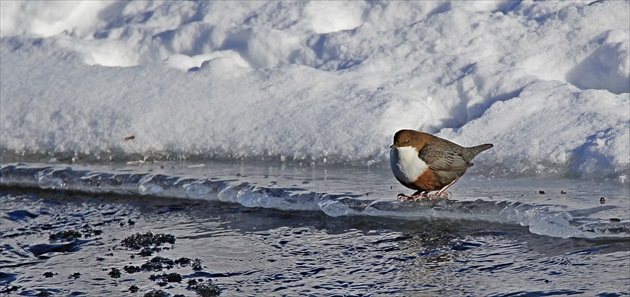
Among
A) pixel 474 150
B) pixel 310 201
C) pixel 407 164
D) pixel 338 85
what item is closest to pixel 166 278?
pixel 310 201

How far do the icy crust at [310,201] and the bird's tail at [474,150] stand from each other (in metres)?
0.48

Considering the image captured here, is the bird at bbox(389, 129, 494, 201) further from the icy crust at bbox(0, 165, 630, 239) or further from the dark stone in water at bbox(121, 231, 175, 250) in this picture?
Result: the dark stone in water at bbox(121, 231, 175, 250)

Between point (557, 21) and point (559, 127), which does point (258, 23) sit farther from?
point (559, 127)

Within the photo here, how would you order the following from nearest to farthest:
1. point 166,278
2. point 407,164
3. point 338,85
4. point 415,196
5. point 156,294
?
1. point 156,294
2. point 166,278
3. point 407,164
4. point 415,196
5. point 338,85

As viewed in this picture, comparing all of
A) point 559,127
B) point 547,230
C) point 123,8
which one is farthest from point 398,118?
point 123,8

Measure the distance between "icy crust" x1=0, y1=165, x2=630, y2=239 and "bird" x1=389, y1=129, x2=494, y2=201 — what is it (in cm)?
15

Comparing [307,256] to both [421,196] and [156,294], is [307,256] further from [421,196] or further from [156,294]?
[421,196]

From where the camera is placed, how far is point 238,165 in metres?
7.04

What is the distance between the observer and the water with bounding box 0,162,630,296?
4359mm

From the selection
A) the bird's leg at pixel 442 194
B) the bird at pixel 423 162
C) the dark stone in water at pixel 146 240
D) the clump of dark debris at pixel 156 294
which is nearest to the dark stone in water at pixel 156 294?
the clump of dark debris at pixel 156 294

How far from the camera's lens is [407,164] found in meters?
5.56

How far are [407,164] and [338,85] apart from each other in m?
2.30

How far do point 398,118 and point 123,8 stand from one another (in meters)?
4.67

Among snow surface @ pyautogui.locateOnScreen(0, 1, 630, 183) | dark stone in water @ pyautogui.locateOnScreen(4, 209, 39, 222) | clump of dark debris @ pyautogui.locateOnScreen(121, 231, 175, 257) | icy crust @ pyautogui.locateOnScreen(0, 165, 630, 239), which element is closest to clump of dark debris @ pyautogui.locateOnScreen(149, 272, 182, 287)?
clump of dark debris @ pyautogui.locateOnScreen(121, 231, 175, 257)
